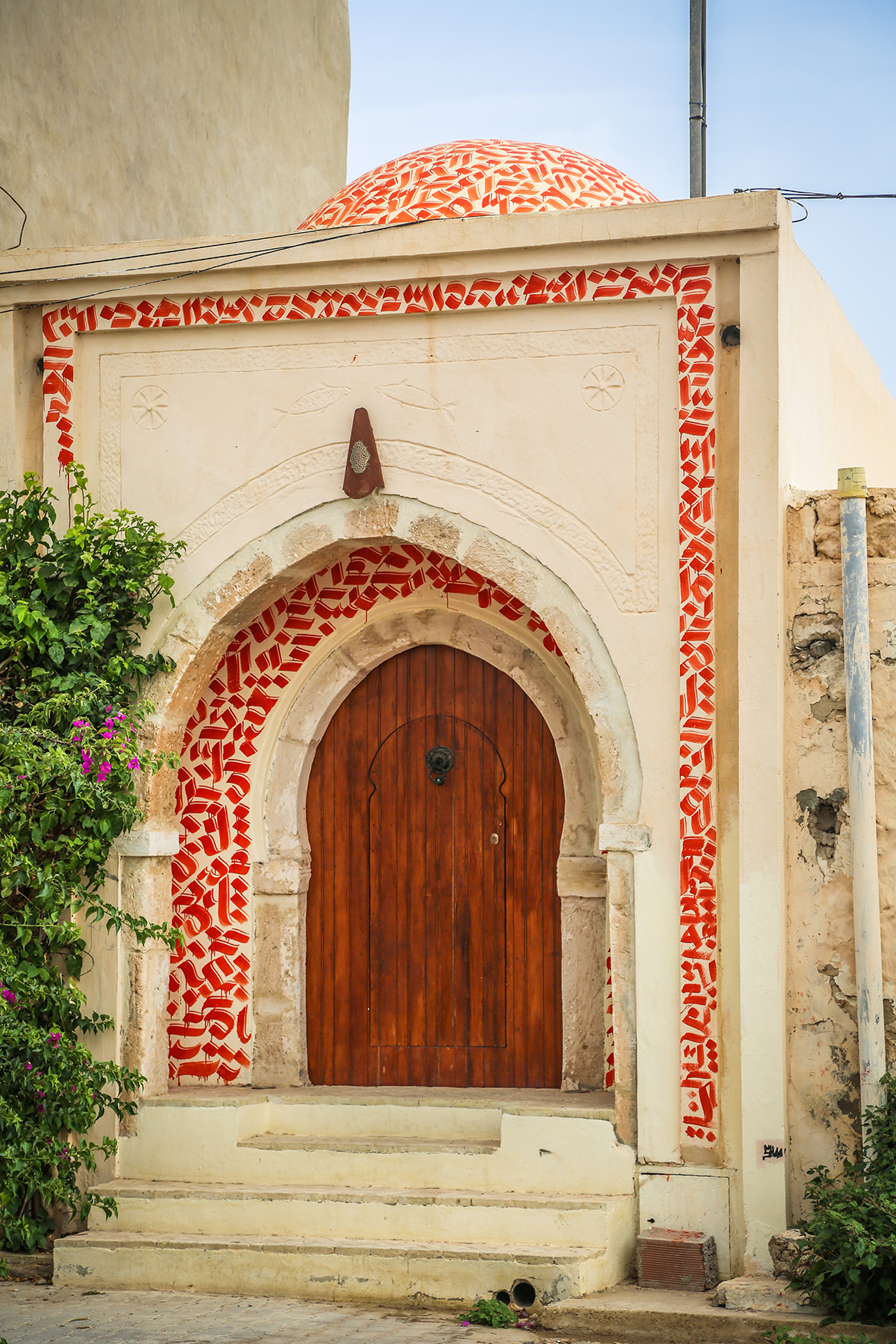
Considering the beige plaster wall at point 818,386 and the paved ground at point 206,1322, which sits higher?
the beige plaster wall at point 818,386

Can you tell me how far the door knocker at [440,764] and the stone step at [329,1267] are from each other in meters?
2.03

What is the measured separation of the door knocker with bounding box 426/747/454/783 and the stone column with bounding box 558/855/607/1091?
743 millimetres

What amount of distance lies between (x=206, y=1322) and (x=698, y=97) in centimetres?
654

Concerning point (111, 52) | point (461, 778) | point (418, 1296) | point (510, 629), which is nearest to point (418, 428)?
point (510, 629)

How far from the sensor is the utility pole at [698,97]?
7.70m

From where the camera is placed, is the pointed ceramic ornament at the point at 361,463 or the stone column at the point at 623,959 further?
the pointed ceramic ornament at the point at 361,463

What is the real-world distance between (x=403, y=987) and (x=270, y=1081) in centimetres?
74

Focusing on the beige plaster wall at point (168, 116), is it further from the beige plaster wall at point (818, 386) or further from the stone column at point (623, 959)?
the stone column at point (623, 959)

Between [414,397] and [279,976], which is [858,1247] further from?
[414,397]

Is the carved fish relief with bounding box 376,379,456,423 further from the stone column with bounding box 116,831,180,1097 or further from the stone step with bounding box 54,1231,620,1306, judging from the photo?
the stone step with bounding box 54,1231,620,1306

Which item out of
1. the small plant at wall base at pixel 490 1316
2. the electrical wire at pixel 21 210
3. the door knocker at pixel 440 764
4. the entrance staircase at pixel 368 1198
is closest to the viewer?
the small plant at wall base at pixel 490 1316

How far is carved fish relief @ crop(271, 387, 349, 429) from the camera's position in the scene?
19.9ft

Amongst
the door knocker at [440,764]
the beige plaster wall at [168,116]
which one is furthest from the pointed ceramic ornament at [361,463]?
the beige plaster wall at [168,116]

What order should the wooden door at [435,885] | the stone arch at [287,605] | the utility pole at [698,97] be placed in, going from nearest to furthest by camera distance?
the stone arch at [287,605]
the wooden door at [435,885]
the utility pole at [698,97]
